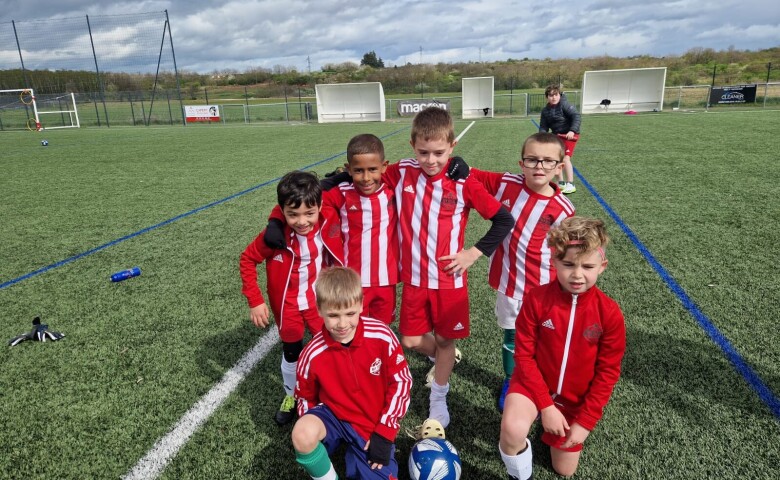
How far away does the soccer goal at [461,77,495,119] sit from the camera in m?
29.6

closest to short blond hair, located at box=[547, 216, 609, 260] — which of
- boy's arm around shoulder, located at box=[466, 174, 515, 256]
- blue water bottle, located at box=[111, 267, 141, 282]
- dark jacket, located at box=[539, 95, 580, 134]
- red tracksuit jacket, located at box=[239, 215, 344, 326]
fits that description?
boy's arm around shoulder, located at box=[466, 174, 515, 256]

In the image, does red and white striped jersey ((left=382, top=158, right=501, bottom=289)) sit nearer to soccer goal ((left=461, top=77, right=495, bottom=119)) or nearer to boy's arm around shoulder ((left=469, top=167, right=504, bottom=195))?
boy's arm around shoulder ((left=469, top=167, right=504, bottom=195))

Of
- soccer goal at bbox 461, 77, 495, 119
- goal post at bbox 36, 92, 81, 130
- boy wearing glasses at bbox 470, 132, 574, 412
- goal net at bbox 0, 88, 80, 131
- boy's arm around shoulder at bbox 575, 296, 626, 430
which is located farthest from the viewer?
goal post at bbox 36, 92, 81, 130

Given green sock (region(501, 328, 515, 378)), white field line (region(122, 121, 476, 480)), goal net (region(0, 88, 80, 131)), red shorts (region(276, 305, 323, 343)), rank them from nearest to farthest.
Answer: white field line (region(122, 121, 476, 480)), red shorts (region(276, 305, 323, 343)), green sock (region(501, 328, 515, 378)), goal net (region(0, 88, 80, 131))

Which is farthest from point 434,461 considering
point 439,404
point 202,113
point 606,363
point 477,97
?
point 202,113

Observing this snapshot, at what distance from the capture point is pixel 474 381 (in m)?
3.07

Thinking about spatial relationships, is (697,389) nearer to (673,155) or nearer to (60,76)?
(673,155)

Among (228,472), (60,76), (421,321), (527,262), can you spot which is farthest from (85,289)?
(60,76)

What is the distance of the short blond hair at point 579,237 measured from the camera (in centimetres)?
210

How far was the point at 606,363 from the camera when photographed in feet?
7.32

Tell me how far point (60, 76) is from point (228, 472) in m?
40.4

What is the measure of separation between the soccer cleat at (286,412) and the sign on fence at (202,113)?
3133 cm

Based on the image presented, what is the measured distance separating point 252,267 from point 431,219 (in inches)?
40.1

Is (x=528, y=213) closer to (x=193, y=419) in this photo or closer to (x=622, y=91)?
(x=193, y=419)
